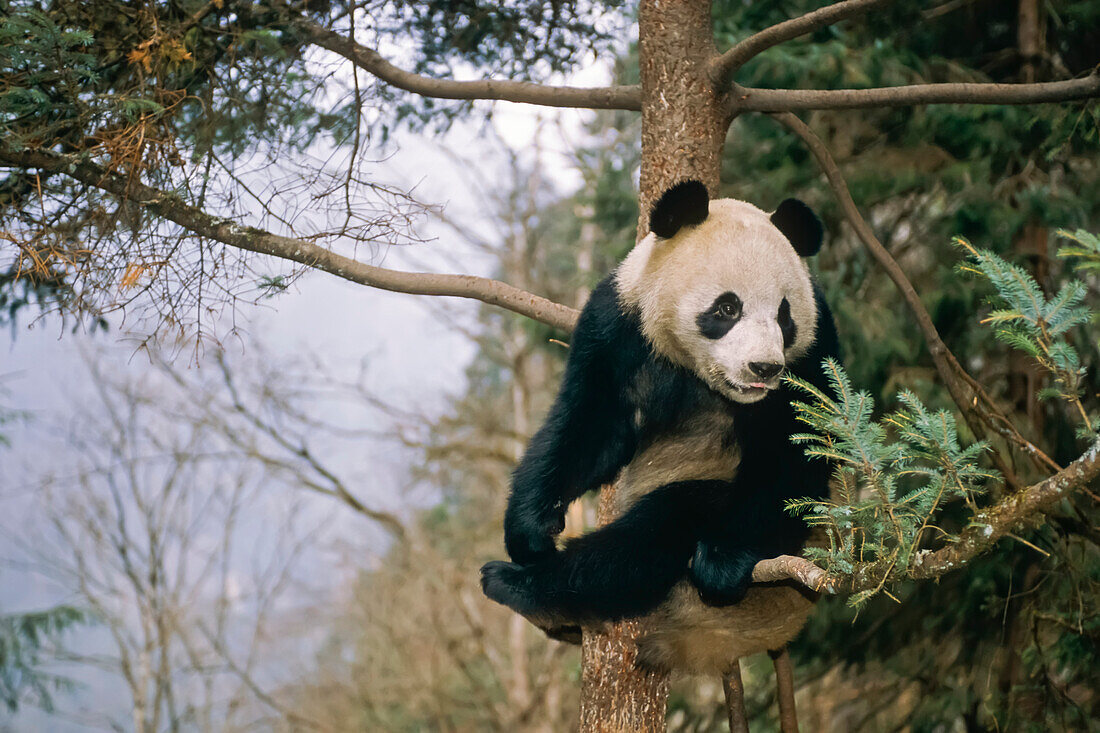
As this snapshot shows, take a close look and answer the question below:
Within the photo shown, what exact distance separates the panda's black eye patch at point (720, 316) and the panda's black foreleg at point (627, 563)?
53 cm

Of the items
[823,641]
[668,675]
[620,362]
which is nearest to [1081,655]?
[823,641]

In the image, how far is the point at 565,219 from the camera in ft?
46.6

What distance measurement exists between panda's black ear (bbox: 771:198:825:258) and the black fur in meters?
0.21

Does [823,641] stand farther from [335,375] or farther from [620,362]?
[335,375]

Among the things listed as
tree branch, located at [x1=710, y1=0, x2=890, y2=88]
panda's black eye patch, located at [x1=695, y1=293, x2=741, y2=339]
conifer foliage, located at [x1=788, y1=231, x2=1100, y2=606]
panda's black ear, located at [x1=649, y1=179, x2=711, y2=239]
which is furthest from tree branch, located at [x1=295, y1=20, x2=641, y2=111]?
conifer foliage, located at [x1=788, y1=231, x2=1100, y2=606]

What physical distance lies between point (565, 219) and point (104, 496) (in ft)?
25.6

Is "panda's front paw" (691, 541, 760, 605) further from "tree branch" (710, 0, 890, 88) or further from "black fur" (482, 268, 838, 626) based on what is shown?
"tree branch" (710, 0, 890, 88)

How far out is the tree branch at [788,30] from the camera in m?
2.90

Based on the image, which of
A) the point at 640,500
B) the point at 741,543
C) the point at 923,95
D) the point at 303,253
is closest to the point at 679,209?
the point at 640,500

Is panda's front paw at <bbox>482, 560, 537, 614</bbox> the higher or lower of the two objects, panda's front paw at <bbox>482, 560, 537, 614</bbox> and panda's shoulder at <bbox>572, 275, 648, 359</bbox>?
the lower

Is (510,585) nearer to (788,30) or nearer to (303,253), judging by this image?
(303,253)

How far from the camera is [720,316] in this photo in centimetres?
251

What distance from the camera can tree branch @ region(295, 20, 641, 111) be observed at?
3.46 m

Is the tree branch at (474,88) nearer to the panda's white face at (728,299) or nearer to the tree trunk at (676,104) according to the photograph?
the tree trunk at (676,104)
